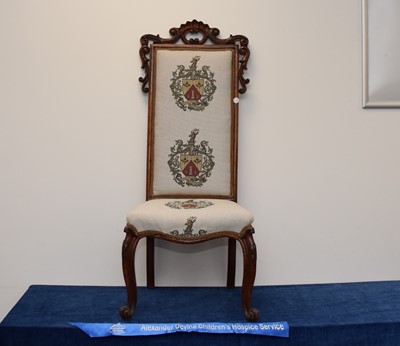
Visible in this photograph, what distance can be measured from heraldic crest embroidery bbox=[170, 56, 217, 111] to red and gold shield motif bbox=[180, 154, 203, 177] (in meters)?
0.23

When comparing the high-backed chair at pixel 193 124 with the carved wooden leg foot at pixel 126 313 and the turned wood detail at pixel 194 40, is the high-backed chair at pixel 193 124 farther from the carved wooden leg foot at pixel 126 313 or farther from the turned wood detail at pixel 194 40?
the carved wooden leg foot at pixel 126 313

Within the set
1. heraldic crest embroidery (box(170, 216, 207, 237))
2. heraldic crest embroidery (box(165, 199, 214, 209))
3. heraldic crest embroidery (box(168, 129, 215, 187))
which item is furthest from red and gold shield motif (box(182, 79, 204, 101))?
heraldic crest embroidery (box(170, 216, 207, 237))

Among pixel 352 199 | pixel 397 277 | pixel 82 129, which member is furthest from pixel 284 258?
pixel 82 129

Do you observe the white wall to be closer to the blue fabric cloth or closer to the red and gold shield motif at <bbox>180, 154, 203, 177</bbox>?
the blue fabric cloth

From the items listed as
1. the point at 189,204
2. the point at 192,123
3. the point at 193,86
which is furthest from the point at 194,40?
the point at 189,204

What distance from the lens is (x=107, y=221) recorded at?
1.94 metres

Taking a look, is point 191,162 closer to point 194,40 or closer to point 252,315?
point 194,40

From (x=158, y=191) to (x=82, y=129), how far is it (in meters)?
0.52

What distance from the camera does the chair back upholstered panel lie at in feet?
5.87

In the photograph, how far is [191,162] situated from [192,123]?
0.19m

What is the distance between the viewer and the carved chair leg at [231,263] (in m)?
1.85

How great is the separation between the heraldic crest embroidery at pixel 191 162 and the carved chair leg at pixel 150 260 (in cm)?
33

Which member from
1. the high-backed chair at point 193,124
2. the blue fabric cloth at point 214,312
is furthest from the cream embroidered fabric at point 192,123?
the blue fabric cloth at point 214,312

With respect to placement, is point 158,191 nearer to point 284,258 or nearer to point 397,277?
point 284,258
